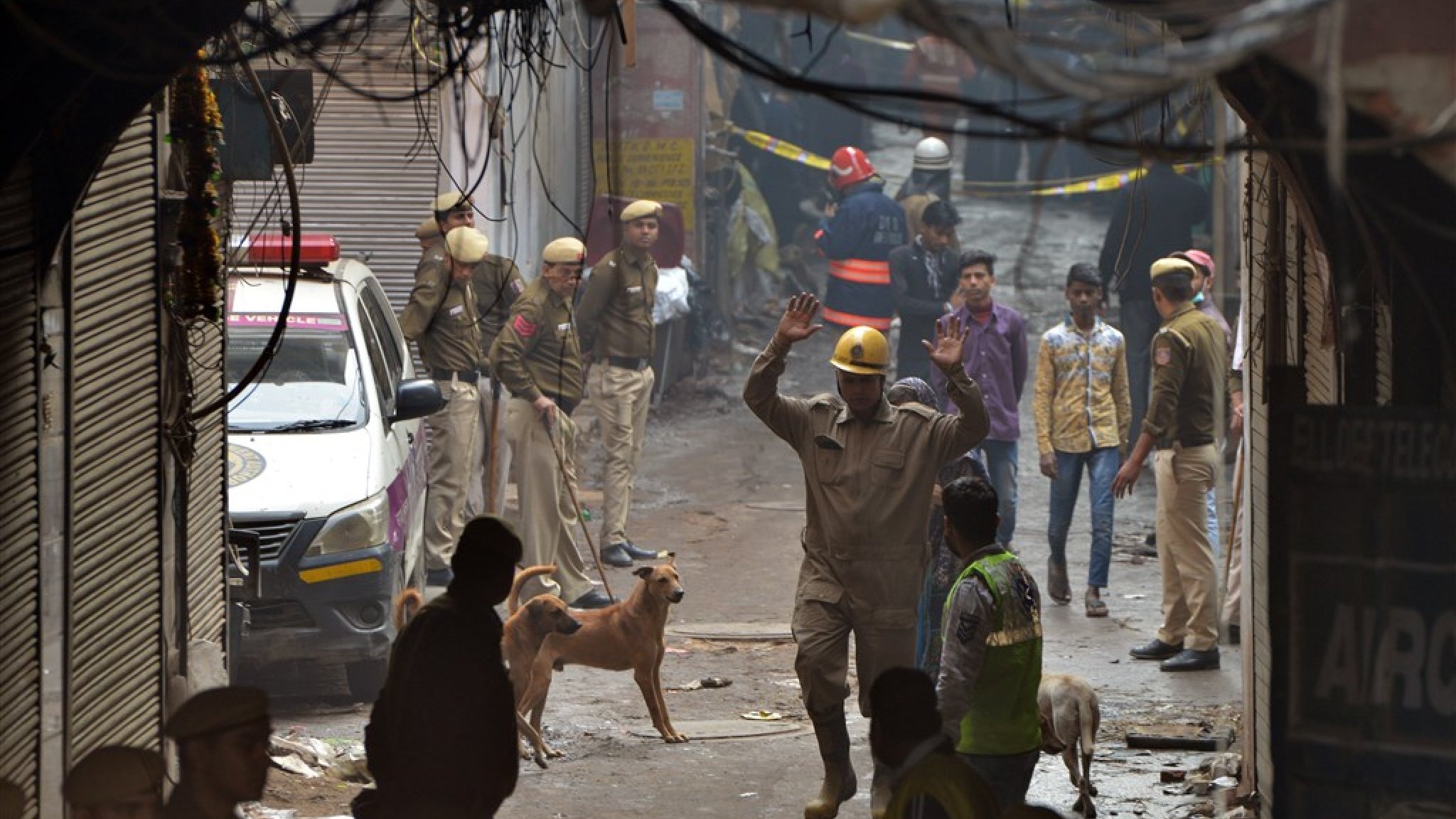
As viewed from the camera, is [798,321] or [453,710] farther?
[798,321]

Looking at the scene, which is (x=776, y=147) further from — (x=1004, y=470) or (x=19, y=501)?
(x=19, y=501)

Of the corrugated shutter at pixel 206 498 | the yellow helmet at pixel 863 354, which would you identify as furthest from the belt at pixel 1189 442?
the corrugated shutter at pixel 206 498

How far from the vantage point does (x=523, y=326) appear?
12234 mm

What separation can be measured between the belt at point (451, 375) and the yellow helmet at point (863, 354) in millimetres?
5020

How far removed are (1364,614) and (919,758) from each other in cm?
124

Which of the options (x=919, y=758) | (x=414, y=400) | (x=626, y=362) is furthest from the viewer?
(x=626, y=362)

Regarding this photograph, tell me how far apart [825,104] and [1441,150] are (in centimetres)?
2275

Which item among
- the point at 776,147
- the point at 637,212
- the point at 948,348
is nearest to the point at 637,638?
the point at 948,348

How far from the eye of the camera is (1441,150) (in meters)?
4.49

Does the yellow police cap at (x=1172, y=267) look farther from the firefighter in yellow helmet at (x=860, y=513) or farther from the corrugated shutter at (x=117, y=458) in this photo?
the corrugated shutter at (x=117, y=458)

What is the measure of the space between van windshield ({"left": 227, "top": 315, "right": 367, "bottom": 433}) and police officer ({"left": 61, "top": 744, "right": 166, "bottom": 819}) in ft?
16.8

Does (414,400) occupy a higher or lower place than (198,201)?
lower

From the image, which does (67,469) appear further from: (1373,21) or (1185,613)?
(1185,613)

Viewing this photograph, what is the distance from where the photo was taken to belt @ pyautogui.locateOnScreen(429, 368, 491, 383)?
41.3 feet
